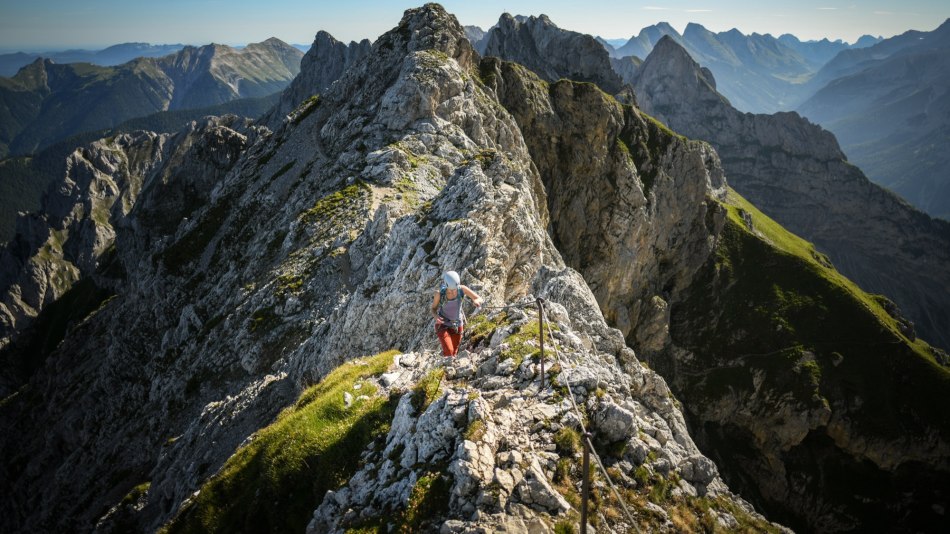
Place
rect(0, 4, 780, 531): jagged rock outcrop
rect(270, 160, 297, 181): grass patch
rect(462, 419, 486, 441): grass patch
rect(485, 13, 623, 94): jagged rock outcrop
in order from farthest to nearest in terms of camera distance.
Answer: rect(485, 13, 623, 94): jagged rock outcrop, rect(270, 160, 297, 181): grass patch, rect(0, 4, 780, 531): jagged rock outcrop, rect(462, 419, 486, 441): grass patch

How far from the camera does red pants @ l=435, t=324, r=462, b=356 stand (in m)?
15.2

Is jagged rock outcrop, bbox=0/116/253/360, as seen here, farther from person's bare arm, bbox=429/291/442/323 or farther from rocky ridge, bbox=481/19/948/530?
person's bare arm, bbox=429/291/442/323

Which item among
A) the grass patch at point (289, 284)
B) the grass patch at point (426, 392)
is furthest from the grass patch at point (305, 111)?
the grass patch at point (426, 392)

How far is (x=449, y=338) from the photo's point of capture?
50.4ft

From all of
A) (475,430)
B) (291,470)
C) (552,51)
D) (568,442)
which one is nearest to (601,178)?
(568,442)

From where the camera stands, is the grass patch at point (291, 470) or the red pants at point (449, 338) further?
the red pants at point (449, 338)

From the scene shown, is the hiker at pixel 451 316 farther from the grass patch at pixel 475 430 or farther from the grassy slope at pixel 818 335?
the grassy slope at pixel 818 335

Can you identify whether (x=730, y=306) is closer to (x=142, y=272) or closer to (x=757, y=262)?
(x=757, y=262)

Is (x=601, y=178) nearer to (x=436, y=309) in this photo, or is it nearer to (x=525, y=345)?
(x=436, y=309)

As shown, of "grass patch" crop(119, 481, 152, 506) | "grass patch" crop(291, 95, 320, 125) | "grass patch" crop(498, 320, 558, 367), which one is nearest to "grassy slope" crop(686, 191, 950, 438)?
"grass patch" crop(291, 95, 320, 125)

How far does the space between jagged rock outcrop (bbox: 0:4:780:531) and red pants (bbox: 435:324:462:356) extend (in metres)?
1.46

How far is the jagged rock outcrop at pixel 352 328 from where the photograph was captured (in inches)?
439

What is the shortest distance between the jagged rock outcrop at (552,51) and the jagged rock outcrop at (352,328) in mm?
117191

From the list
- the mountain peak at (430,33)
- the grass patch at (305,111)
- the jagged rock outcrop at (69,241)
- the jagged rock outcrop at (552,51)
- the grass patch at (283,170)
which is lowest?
the jagged rock outcrop at (69,241)
